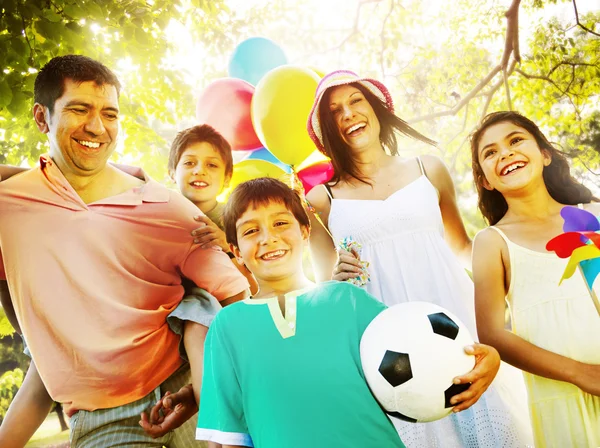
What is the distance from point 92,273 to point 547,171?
1850 mm

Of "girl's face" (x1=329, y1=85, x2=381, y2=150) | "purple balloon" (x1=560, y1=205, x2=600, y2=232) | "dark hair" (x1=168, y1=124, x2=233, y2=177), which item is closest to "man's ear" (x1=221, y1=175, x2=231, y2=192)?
"dark hair" (x1=168, y1=124, x2=233, y2=177)

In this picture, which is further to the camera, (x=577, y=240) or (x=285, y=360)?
(x=577, y=240)

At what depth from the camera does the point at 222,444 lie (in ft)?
4.63

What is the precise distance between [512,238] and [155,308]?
1.41m

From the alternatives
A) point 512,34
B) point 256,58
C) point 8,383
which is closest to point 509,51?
point 512,34

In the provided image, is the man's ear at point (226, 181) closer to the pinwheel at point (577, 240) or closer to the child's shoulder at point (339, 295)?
the child's shoulder at point (339, 295)

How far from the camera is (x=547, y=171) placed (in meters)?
2.11

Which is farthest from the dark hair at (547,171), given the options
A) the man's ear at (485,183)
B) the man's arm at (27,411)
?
the man's arm at (27,411)

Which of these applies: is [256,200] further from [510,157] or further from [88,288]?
[510,157]

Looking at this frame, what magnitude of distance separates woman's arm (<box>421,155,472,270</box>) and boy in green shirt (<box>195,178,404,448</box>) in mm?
689

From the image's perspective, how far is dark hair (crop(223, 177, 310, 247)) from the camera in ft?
5.52

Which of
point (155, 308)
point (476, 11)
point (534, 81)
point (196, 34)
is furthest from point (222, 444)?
point (476, 11)

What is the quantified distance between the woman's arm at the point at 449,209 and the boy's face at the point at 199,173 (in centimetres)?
92

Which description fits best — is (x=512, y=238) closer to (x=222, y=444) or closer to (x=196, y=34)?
(x=222, y=444)
